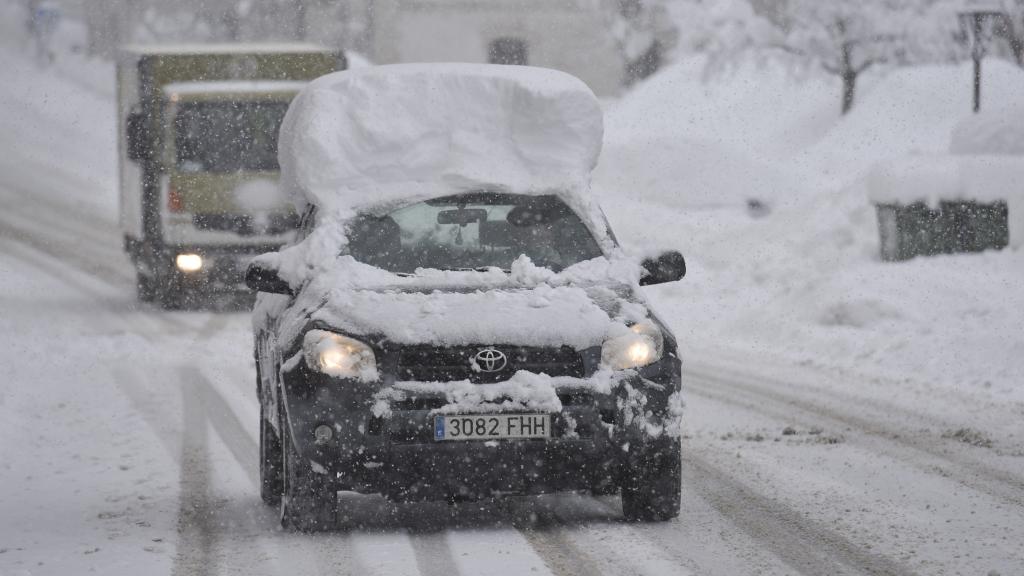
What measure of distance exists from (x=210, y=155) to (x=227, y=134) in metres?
0.31

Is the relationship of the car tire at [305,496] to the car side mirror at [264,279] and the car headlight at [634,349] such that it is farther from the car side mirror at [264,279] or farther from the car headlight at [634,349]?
the car headlight at [634,349]

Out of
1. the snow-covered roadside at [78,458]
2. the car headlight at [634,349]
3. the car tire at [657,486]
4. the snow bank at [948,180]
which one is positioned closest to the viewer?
the snow-covered roadside at [78,458]

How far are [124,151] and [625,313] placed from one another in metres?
14.4

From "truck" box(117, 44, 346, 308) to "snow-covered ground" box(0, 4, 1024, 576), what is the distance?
790 mm

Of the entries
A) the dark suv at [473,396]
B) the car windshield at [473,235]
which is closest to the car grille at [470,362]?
the dark suv at [473,396]

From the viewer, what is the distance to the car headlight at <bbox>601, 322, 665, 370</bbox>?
7.11m

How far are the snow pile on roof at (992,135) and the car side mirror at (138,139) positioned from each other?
8990mm

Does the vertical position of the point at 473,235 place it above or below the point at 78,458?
above

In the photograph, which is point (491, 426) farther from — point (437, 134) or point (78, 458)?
point (78, 458)

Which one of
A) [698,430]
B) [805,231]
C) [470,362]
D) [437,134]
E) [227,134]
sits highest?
[437,134]

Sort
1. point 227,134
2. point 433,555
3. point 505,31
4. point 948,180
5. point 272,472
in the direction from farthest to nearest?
point 505,31
point 227,134
point 948,180
point 272,472
point 433,555

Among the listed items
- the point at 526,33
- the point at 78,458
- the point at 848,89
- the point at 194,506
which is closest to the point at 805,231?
the point at 78,458

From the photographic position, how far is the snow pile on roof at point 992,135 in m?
18.9

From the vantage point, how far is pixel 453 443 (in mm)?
6977
